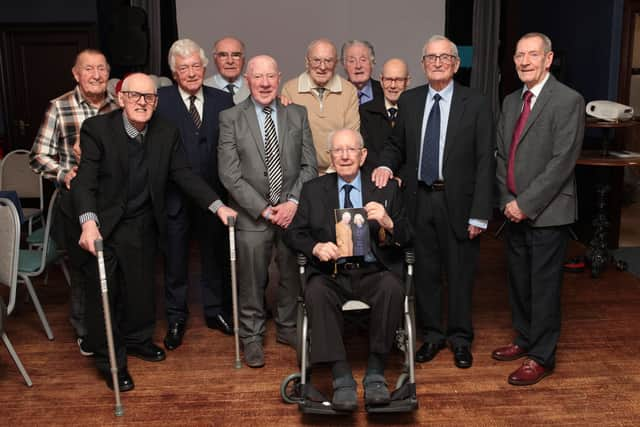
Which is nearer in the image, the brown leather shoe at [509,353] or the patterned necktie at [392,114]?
the brown leather shoe at [509,353]

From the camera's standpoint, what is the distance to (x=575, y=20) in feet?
20.6

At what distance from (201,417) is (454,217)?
1558mm

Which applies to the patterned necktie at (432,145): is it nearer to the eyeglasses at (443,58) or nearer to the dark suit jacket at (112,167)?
the eyeglasses at (443,58)

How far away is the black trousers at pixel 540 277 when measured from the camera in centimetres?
326

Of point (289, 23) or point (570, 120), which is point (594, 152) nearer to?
point (570, 120)

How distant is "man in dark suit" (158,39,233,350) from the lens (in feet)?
11.9

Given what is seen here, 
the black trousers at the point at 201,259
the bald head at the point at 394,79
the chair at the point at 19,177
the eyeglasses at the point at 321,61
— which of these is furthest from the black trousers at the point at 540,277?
the chair at the point at 19,177

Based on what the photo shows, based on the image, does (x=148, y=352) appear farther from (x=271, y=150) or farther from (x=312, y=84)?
(x=312, y=84)

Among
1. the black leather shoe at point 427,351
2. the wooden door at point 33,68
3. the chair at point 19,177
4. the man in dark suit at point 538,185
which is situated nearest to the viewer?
the man in dark suit at point 538,185

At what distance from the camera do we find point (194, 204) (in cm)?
382

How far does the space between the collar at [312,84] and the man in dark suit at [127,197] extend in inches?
31.5

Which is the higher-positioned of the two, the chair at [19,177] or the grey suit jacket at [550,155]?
the grey suit jacket at [550,155]

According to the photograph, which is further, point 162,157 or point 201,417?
point 162,157

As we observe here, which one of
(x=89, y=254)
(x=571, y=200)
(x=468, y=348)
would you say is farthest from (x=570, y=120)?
(x=89, y=254)
